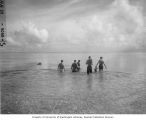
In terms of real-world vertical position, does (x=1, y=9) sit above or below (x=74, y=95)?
above

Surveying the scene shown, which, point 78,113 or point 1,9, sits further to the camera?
point 1,9

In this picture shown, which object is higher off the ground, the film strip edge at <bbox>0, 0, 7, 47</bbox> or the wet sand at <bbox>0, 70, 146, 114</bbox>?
the film strip edge at <bbox>0, 0, 7, 47</bbox>

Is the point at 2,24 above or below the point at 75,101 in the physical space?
above

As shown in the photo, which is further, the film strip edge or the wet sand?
the film strip edge

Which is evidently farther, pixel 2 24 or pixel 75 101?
pixel 2 24

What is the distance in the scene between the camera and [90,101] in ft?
31.0

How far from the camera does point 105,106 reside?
877cm

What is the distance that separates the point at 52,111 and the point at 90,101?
2214 millimetres

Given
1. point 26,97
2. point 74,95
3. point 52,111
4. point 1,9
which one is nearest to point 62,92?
point 74,95


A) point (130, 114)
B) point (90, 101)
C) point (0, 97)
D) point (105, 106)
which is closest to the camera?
point (130, 114)

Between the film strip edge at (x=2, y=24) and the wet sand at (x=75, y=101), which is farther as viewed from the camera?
the film strip edge at (x=2, y=24)

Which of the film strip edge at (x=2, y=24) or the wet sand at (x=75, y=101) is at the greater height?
the film strip edge at (x=2, y=24)

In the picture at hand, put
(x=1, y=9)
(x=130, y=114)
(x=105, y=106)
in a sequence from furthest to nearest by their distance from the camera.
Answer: (x=1, y=9)
(x=105, y=106)
(x=130, y=114)

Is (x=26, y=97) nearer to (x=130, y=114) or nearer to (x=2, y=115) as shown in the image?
(x=2, y=115)
